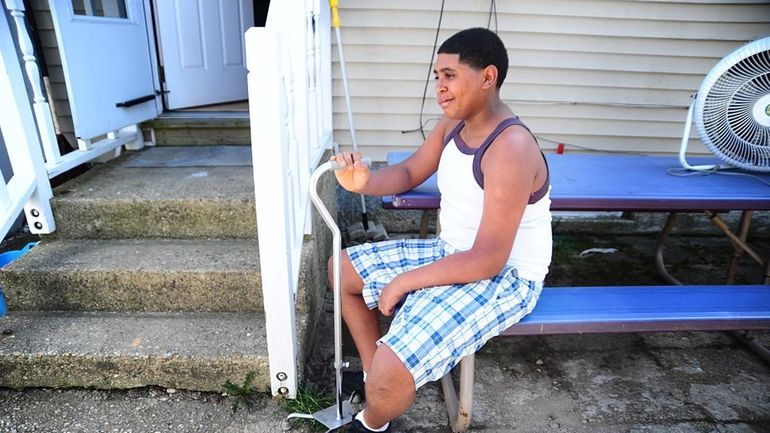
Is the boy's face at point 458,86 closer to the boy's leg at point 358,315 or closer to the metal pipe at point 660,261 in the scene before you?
the boy's leg at point 358,315

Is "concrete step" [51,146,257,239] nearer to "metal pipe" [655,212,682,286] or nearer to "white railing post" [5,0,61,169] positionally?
"white railing post" [5,0,61,169]

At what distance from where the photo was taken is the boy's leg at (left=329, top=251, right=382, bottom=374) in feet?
6.07

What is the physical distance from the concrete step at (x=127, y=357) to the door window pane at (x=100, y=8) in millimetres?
1649

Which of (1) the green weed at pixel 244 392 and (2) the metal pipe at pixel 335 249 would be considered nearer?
(2) the metal pipe at pixel 335 249

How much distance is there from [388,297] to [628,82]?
275cm

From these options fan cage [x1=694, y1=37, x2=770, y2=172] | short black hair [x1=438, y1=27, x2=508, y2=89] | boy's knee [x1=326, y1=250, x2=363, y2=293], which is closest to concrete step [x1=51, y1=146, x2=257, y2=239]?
boy's knee [x1=326, y1=250, x2=363, y2=293]

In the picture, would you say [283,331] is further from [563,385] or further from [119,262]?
[563,385]

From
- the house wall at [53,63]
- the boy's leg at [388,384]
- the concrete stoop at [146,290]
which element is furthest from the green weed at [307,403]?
the house wall at [53,63]

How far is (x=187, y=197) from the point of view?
235 centimetres

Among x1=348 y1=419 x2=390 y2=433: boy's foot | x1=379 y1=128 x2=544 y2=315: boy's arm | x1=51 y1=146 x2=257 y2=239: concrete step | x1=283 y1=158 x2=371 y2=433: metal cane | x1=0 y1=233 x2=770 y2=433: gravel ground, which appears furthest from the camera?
x1=51 y1=146 x2=257 y2=239: concrete step

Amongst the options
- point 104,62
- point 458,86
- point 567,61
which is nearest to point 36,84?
point 104,62

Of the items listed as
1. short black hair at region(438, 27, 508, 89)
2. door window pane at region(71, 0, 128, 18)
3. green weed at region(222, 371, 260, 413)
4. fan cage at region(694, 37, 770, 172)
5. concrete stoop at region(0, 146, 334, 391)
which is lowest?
green weed at region(222, 371, 260, 413)

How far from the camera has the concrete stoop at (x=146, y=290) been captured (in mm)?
1885

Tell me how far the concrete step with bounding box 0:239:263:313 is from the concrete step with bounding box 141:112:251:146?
53.4 inches
